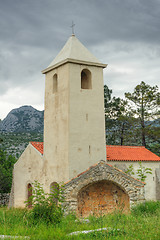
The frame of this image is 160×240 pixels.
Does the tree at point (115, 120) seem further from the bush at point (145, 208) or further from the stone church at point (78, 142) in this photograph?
the bush at point (145, 208)

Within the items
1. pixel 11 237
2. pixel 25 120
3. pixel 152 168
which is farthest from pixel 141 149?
pixel 25 120

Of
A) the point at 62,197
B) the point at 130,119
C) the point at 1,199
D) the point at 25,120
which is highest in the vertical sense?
the point at 25,120

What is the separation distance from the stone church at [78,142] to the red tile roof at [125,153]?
2.60 metres

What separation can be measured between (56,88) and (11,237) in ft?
41.4

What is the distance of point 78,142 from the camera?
16469mm

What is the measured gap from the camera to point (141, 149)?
2364 centimetres

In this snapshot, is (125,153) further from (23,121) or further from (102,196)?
(23,121)

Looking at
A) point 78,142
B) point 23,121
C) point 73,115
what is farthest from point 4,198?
point 23,121

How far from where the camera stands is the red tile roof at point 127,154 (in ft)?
67.7

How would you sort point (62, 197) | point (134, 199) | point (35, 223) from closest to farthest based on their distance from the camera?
1. point (35, 223)
2. point (62, 197)
3. point (134, 199)

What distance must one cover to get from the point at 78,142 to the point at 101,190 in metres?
3.03

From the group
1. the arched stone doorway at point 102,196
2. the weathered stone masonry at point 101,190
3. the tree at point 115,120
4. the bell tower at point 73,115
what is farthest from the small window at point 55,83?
the tree at point 115,120

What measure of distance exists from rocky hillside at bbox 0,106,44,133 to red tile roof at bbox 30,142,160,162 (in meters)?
80.6

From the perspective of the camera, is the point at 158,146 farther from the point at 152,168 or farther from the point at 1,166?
the point at 1,166
